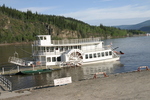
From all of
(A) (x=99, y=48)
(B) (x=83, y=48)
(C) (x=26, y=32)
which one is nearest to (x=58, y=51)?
(B) (x=83, y=48)

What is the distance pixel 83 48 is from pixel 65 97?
76.6 ft

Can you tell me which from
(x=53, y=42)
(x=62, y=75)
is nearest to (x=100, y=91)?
(x=62, y=75)

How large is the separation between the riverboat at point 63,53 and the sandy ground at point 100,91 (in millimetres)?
14071

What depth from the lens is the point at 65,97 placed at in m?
18.6

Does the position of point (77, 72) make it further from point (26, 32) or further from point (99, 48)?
point (26, 32)

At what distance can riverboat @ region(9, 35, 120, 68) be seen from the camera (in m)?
37.0

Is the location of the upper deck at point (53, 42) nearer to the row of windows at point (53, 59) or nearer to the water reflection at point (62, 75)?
the row of windows at point (53, 59)

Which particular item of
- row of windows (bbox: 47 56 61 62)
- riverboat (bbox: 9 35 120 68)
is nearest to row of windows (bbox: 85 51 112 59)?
riverboat (bbox: 9 35 120 68)

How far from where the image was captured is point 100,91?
20016 mm

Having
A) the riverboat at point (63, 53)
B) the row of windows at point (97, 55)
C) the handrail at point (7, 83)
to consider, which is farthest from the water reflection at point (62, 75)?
the handrail at point (7, 83)

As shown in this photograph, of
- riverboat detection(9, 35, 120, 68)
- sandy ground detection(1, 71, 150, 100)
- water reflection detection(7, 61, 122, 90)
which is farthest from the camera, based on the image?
riverboat detection(9, 35, 120, 68)

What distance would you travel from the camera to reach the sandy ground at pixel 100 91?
60.0 feet

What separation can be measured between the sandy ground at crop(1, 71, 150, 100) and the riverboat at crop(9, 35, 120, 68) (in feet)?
46.2

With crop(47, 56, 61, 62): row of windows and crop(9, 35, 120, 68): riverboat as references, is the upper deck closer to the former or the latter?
crop(9, 35, 120, 68): riverboat
